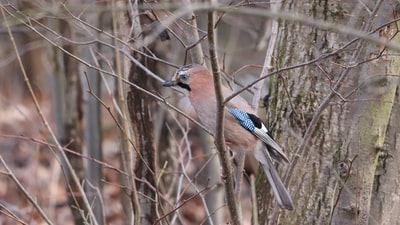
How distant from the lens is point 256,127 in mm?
4133

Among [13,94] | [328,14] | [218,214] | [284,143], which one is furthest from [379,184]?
[13,94]

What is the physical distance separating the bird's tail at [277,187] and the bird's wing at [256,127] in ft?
0.21

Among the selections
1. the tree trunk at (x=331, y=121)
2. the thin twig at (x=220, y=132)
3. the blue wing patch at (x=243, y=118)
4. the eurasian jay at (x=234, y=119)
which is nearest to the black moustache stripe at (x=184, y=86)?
the eurasian jay at (x=234, y=119)

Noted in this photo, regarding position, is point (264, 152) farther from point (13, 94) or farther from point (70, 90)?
point (13, 94)

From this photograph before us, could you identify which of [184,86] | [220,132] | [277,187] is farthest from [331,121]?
[220,132]

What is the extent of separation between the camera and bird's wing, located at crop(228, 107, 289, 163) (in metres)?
4.12

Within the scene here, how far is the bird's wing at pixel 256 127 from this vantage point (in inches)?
162

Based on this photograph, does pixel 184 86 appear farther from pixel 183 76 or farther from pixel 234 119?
pixel 234 119

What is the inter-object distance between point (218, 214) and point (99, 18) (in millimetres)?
1844

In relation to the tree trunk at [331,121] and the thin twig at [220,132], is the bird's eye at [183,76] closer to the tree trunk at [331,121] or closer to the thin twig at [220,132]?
the tree trunk at [331,121]

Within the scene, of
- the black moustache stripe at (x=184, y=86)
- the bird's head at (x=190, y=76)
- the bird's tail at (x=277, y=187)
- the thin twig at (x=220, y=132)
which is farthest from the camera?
the black moustache stripe at (x=184, y=86)

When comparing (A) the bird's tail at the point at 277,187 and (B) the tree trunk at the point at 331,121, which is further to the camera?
(B) the tree trunk at the point at 331,121

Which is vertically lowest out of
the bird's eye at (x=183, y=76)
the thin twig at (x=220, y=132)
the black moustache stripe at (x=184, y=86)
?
the thin twig at (x=220, y=132)

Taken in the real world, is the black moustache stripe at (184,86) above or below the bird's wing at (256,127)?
above
